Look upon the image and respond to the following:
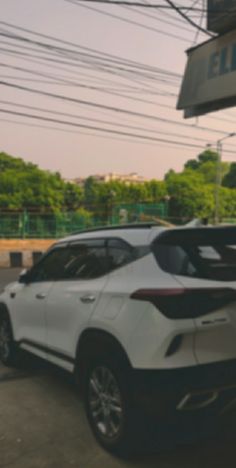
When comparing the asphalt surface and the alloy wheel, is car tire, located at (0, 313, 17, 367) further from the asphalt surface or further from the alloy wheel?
the alloy wheel

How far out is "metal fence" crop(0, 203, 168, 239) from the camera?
28.7m

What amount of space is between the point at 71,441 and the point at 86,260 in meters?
1.47

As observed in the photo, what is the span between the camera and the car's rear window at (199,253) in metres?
3.17

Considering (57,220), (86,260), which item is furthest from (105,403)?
(57,220)

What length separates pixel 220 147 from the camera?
138 ft

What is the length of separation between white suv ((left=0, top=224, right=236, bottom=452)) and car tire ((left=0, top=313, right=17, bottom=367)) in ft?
4.75

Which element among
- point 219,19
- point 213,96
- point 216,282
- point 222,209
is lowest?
point 222,209

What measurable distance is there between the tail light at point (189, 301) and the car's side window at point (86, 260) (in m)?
0.81

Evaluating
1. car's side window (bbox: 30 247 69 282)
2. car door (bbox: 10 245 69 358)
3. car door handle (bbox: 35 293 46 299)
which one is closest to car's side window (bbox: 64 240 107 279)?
car's side window (bbox: 30 247 69 282)

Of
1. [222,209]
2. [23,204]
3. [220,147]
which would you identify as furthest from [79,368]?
[222,209]

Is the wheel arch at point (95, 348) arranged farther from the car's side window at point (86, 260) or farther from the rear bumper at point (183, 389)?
the car's side window at point (86, 260)

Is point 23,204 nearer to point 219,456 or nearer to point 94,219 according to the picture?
point 94,219

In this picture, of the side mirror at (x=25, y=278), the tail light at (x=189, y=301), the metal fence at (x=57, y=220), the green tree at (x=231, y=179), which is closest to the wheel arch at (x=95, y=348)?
the tail light at (x=189, y=301)

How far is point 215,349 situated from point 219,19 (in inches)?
311
